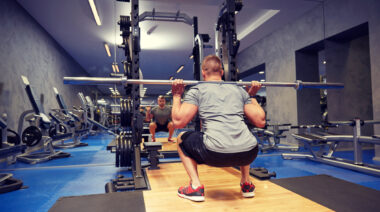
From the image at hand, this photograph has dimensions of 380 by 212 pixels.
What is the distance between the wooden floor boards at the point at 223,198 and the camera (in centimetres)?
141

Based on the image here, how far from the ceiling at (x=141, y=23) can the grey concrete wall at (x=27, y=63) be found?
0.73 feet

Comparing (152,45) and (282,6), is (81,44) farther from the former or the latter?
(282,6)

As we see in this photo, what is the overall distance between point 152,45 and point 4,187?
18.0 ft

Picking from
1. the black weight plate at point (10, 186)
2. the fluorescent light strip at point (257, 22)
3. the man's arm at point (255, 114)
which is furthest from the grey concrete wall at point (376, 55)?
the black weight plate at point (10, 186)

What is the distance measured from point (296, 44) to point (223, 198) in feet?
15.6

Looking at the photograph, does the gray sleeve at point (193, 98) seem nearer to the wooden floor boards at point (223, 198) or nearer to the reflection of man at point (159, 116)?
the wooden floor boards at point (223, 198)

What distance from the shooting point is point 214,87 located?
1475mm

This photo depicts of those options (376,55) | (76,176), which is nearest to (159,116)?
(76,176)

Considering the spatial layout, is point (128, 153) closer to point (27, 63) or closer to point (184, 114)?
point (184, 114)

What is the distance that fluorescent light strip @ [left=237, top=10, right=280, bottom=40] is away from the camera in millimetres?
5176

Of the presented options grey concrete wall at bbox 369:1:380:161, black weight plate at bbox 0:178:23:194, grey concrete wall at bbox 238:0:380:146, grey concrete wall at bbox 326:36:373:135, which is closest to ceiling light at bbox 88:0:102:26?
black weight plate at bbox 0:178:23:194

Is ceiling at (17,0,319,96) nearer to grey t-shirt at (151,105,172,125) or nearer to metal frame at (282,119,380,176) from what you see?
grey t-shirt at (151,105,172,125)

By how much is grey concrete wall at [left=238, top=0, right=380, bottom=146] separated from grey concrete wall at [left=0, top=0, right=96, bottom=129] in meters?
4.35

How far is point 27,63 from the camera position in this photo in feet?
15.1
